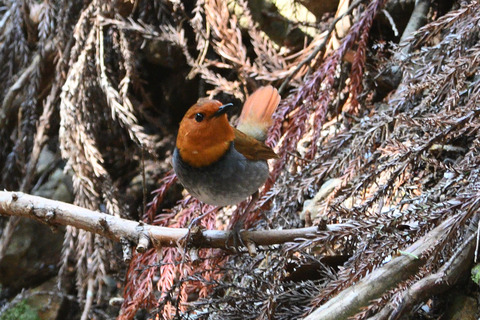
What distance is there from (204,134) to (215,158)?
12 cm

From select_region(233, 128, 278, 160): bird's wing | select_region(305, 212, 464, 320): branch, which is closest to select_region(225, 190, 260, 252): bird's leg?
select_region(233, 128, 278, 160): bird's wing

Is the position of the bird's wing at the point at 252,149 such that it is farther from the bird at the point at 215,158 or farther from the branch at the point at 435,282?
the branch at the point at 435,282

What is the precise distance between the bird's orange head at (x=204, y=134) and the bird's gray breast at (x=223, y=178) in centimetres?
3

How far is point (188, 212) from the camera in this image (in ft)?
8.16

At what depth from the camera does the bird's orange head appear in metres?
2.17

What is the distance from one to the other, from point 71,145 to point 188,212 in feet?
2.44

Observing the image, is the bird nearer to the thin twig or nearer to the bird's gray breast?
the bird's gray breast

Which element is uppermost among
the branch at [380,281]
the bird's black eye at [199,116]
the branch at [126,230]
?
the branch at [380,281]

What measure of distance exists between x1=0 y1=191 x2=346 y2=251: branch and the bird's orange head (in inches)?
14.1

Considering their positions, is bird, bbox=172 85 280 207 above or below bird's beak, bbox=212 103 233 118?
below

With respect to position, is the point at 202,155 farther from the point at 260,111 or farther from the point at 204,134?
the point at 260,111

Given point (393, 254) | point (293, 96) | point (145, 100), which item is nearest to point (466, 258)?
point (393, 254)

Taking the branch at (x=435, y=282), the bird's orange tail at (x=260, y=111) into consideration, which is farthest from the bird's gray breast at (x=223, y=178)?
the branch at (x=435, y=282)

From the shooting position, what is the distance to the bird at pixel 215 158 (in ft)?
7.11
